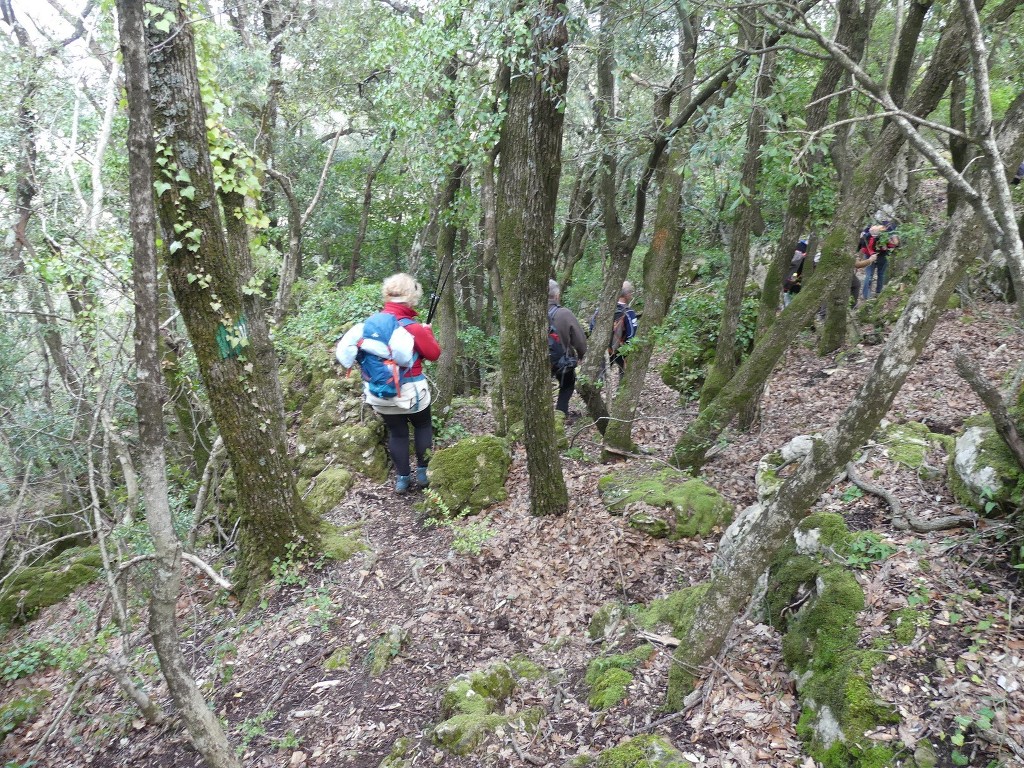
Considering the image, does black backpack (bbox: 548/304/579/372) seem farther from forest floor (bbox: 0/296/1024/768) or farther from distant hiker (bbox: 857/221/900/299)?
distant hiker (bbox: 857/221/900/299)

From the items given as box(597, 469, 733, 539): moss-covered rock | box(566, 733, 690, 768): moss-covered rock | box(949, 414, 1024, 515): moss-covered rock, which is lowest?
box(566, 733, 690, 768): moss-covered rock

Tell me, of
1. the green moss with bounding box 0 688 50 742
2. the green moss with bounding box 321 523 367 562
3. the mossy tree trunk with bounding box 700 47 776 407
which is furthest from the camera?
the mossy tree trunk with bounding box 700 47 776 407

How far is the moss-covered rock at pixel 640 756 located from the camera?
9.70ft

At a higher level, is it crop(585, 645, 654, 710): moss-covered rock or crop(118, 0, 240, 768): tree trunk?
crop(118, 0, 240, 768): tree trunk

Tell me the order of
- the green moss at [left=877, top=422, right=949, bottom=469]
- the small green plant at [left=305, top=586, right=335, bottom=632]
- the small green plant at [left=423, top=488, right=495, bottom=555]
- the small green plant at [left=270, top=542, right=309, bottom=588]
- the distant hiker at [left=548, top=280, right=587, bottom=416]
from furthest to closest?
the distant hiker at [left=548, top=280, right=587, bottom=416], the small green plant at [left=423, top=488, right=495, bottom=555], the small green plant at [left=270, top=542, right=309, bottom=588], the small green plant at [left=305, top=586, right=335, bottom=632], the green moss at [left=877, top=422, right=949, bottom=469]

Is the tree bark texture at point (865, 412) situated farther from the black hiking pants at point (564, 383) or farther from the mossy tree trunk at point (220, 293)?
the black hiking pants at point (564, 383)

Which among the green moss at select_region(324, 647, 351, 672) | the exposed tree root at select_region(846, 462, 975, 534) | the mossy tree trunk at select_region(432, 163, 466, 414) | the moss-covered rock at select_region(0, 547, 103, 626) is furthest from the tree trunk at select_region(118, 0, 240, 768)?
the moss-covered rock at select_region(0, 547, 103, 626)

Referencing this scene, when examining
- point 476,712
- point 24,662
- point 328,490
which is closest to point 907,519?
point 476,712

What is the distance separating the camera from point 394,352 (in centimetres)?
606

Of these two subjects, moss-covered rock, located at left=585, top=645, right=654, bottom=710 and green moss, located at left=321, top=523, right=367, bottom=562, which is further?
green moss, located at left=321, top=523, right=367, bottom=562

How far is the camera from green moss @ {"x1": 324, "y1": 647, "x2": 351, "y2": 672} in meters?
4.54

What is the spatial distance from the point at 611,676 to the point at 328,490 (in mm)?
4917

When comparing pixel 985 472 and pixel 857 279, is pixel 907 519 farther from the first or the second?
pixel 857 279

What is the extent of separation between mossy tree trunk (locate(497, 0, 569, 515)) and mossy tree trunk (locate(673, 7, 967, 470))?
6.27 ft
